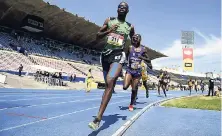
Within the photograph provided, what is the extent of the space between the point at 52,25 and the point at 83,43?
1180 centimetres

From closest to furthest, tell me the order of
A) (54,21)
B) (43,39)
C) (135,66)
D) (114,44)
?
(114,44) → (135,66) → (43,39) → (54,21)

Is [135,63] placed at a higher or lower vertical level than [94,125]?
higher

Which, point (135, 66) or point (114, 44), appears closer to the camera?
point (114, 44)

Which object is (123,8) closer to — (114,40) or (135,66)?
(114,40)

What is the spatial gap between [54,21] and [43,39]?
11.9 feet

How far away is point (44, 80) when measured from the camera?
28719 millimetres

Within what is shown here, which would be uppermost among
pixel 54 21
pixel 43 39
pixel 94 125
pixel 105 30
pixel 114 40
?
pixel 54 21

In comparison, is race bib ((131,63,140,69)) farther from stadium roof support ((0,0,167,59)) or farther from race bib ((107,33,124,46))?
stadium roof support ((0,0,167,59))

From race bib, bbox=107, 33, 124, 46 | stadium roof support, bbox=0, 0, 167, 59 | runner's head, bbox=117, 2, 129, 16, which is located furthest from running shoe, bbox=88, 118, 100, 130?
stadium roof support, bbox=0, 0, 167, 59

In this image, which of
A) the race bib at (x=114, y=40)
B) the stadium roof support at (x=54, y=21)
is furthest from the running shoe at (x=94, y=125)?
the stadium roof support at (x=54, y=21)

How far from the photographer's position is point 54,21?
49.6 metres

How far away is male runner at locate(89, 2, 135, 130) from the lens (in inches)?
171

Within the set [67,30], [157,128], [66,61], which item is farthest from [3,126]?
[67,30]

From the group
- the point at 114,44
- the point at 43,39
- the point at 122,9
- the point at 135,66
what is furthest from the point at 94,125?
the point at 43,39
